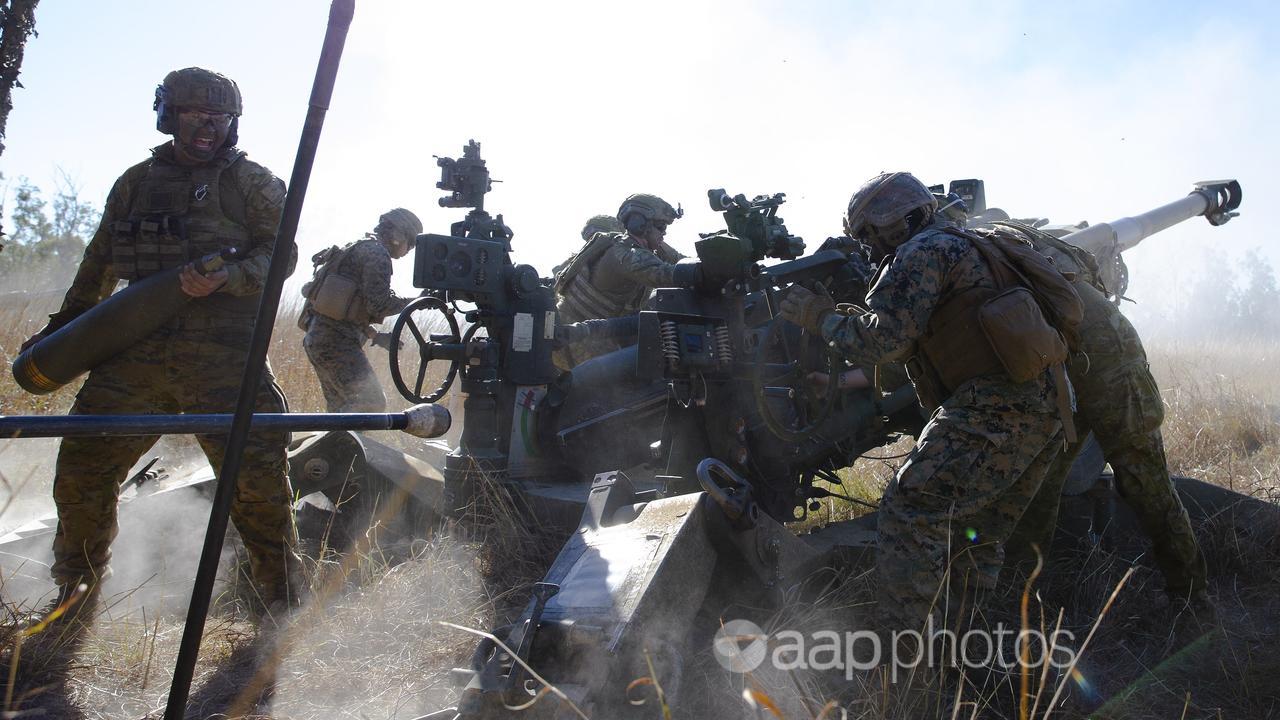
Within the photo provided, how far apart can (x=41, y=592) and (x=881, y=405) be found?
15.3 ft

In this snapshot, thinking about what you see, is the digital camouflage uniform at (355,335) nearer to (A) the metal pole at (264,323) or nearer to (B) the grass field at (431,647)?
(B) the grass field at (431,647)

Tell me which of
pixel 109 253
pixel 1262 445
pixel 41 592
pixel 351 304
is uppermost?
pixel 109 253

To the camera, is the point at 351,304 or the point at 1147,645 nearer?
the point at 1147,645

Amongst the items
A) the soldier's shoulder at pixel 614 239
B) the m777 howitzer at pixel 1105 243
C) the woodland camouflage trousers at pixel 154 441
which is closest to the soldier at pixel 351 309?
the soldier's shoulder at pixel 614 239

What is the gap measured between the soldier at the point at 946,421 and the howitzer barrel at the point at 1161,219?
7.04 feet

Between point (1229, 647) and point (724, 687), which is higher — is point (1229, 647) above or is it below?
below

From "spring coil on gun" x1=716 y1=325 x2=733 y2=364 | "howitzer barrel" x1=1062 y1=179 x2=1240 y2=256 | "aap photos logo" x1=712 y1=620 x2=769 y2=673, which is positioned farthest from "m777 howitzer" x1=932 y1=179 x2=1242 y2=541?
"aap photos logo" x1=712 y1=620 x2=769 y2=673

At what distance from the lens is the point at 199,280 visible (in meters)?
3.84

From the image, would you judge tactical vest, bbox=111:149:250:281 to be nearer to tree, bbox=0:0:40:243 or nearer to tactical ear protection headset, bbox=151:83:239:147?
tactical ear protection headset, bbox=151:83:239:147

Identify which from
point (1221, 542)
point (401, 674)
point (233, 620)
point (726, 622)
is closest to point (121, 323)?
point (233, 620)

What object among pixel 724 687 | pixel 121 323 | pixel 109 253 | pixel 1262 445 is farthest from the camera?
pixel 1262 445

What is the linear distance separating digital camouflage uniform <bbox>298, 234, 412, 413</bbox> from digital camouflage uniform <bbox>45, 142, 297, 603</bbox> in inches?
110

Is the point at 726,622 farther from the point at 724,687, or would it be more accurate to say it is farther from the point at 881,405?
the point at 881,405

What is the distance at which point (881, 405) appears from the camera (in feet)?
18.2
